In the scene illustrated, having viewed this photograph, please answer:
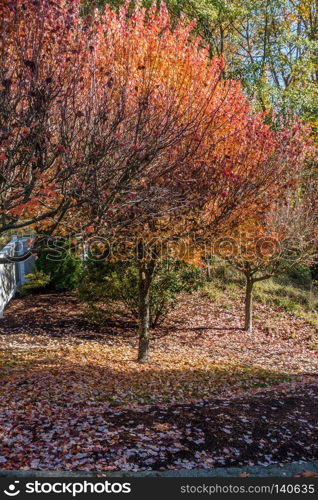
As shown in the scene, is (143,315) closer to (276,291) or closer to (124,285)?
(124,285)

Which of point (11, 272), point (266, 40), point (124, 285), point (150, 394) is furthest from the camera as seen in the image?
point (266, 40)

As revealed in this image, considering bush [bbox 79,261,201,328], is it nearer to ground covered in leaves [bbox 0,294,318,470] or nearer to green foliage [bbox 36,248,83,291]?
ground covered in leaves [bbox 0,294,318,470]

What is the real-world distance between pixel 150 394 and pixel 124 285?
5587mm

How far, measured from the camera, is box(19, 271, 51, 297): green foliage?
52.6 feet

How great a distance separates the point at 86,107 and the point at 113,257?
535cm

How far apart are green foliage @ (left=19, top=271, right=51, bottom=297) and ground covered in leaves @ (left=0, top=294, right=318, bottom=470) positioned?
0.57 metres

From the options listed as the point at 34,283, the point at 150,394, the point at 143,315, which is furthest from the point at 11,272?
the point at 150,394

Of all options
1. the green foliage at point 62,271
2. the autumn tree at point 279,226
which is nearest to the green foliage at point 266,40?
the autumn tree at point 279,226

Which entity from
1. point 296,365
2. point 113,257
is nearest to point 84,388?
point 113,257

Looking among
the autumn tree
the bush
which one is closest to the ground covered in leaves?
the bush

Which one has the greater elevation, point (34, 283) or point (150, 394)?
point (34, 283)

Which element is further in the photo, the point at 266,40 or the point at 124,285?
the point at 266,40

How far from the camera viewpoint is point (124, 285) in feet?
45.0

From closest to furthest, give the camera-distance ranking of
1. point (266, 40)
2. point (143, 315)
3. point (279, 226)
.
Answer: point (143, 315)
point (279, 226)
point (266, 40)
